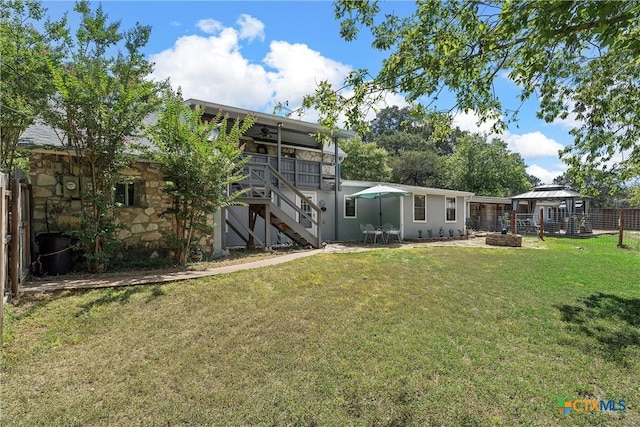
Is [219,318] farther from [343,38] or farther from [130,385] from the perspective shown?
[343,38]

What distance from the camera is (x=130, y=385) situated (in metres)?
3.04

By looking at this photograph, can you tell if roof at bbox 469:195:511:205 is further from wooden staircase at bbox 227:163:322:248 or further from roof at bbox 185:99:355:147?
wooden staircase at bbox 227:163:322:248

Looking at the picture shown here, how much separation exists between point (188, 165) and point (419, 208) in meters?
11.6

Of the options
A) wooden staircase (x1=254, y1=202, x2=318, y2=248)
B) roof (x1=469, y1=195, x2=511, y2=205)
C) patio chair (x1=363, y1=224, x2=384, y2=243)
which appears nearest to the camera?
wooden staircase (x1=254, y1=202, x2=318, y2=248)

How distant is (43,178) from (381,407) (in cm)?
789

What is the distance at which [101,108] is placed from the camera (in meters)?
6.00

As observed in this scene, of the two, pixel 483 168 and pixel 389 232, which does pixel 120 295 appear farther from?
pixel 483 168

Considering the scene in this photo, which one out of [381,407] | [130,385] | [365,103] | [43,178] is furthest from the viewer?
[43,178]

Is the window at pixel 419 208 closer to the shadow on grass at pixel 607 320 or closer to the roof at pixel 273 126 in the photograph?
the roof at pixel 273 126

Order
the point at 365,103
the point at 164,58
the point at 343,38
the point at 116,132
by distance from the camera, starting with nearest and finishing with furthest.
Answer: the point at 365,103 < the point at 343,38 < the point at 116,132 < the point at 164,58

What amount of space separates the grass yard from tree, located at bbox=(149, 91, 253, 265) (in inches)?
88.0

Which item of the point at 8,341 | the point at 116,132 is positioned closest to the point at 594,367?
the point at 8,341

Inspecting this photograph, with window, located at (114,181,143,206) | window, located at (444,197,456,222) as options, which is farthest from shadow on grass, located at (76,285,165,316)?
window, located at (444,197,456,222)

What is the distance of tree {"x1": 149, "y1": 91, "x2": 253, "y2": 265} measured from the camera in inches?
287
